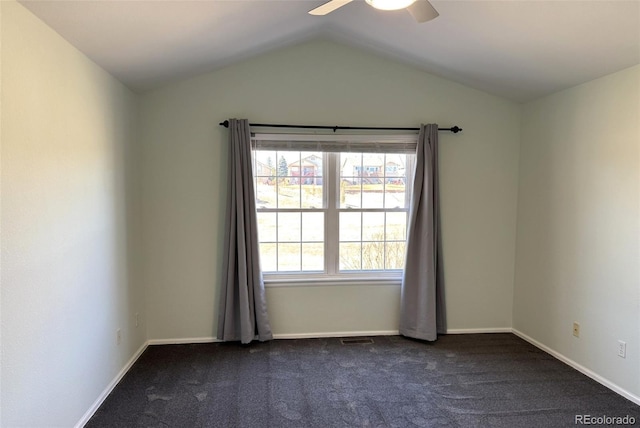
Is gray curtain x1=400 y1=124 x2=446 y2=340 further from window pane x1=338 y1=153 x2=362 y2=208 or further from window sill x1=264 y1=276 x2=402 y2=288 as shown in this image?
window pane x1=338 y1=153 x2=362 y2=208

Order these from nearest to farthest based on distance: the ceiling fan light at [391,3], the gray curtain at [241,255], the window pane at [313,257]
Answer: the ceiling fan light at [391,3], the gray curtain at [241,255], the window pane at [313,257]

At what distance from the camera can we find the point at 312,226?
3574 millimetres

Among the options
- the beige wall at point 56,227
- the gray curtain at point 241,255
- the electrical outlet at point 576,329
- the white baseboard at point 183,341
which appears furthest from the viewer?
the white baseboard at point 183,341

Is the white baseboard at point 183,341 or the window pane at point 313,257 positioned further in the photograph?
the window pane at point 313,257

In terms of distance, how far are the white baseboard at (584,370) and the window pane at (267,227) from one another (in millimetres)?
2624

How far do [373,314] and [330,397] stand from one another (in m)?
1.22

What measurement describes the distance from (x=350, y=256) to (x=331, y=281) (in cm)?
32

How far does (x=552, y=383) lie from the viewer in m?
2.68

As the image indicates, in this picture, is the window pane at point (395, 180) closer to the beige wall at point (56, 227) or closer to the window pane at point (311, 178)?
Answer: the window pane at point (311, 178)

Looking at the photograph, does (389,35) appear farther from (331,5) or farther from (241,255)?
(241,255)

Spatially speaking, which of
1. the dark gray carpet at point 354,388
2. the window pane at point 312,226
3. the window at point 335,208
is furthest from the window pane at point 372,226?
the dark gray carpet at point 354,388

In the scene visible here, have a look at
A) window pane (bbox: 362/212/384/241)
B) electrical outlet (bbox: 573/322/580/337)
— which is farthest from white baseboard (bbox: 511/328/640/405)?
window pane (bbox: 362/212/384/241)

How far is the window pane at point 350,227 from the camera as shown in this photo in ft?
11.8

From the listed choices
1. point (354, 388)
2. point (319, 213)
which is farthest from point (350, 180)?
point (354, 388)
